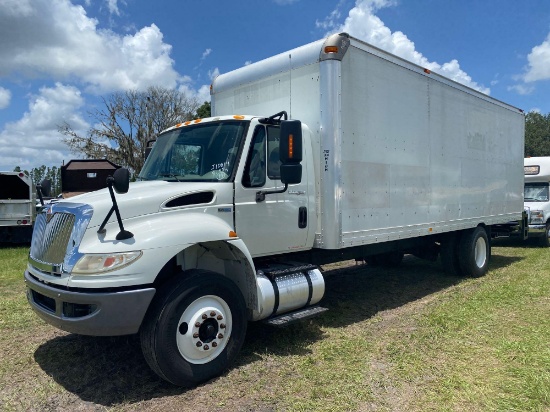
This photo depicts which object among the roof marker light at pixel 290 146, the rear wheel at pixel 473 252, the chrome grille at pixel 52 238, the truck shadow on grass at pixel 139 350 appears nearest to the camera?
the chrome grille at pixel 52 238

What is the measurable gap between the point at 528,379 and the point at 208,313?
2957 millimetres

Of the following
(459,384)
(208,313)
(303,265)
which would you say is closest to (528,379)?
(459,384)

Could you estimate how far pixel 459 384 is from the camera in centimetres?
403

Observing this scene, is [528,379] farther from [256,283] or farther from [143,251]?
[143,251]

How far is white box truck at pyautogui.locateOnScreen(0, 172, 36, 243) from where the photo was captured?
14211mm

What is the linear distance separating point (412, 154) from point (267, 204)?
2.89 metres

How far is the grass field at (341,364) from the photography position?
3.79 m

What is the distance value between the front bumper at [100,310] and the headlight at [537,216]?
44.0ft

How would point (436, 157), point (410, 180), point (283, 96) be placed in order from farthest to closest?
1. point (436, 157)
2. point (410, 180)
3. point (283, 96)

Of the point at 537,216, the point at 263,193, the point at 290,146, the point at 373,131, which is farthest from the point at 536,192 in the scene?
the point at 290,146

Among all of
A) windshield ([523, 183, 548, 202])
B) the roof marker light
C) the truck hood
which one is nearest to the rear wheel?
the roof marker light

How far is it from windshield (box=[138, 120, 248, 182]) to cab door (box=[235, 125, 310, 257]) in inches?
7.2

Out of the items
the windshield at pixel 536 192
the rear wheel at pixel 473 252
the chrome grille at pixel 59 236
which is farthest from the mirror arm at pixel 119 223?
the windshield at pixel 536 192

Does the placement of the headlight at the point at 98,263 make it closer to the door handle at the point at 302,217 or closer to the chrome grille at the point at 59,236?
the chrome grille at the point at 59,236
